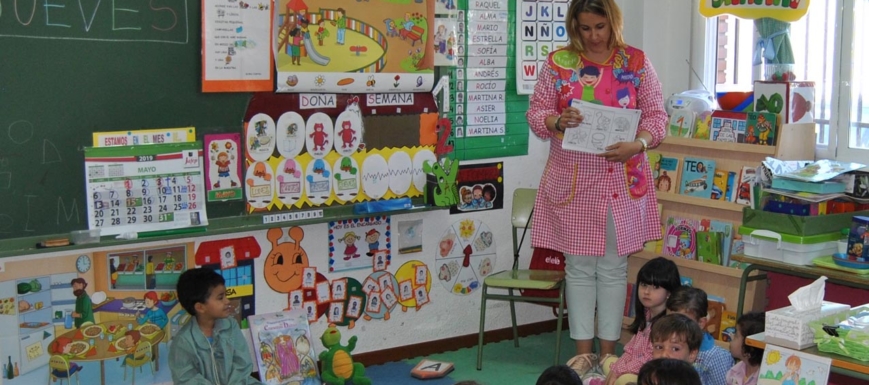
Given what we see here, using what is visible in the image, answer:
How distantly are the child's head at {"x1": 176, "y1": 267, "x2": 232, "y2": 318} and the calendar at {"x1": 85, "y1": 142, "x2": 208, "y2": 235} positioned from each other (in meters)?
0.26

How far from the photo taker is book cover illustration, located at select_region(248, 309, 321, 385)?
4.04 metres

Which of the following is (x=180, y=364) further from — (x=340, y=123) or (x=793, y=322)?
(x=793, y=322)

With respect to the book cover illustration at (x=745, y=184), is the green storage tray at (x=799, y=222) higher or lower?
lower

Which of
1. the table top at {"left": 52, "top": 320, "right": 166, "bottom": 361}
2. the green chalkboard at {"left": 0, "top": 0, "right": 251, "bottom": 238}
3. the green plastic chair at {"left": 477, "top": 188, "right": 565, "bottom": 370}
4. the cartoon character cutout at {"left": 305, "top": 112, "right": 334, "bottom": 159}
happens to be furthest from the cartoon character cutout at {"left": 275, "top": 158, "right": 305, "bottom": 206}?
the green plastic chair at {"left": 477, "top": 188, "right": 565, "bottom": 370}

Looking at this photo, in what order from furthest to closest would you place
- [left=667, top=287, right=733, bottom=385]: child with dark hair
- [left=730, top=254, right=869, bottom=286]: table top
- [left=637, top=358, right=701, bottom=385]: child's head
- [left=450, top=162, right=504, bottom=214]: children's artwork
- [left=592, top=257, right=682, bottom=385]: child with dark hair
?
[left=450, top=162, right=504, bottom=214]: children's artwork < [left=592, top=257, right=682, bottom=385]: child with dark hair < [left=730, top=254, right=869, bottom=286]: table top < [left=667, top=287, right=733, bottom=385]: child with dark hair < [left=637, top=358, right=701, bottom=385]: child's head

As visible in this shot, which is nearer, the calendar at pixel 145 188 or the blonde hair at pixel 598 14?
the calendar at pixel 145 188

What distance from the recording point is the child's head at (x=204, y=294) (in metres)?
3.58

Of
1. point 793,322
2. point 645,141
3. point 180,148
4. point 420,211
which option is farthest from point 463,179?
point 793,322

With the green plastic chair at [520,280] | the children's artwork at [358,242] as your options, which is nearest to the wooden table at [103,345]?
the children's artwork at [358,242]

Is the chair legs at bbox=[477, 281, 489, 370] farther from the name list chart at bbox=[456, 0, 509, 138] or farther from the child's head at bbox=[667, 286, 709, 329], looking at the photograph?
the child's head at bbox=[667, 286, 709, 329]

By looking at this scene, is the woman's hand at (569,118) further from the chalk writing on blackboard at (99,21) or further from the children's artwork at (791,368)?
the chalk writing on blackboard at (99,21)

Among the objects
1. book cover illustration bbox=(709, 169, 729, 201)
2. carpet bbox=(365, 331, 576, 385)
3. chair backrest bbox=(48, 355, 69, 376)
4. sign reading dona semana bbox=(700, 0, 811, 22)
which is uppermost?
sign reading dona semana bbox=(700, 0, 811, 22)

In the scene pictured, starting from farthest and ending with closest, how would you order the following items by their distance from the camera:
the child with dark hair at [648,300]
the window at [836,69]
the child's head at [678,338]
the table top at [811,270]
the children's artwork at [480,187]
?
the children's artwork at [480,187] → the window at [836,69] → the child with dark hair at [648,300] → the table top at [811,270] → the child's head at [678,338]

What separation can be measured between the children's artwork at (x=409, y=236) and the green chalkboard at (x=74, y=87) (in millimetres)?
1051
